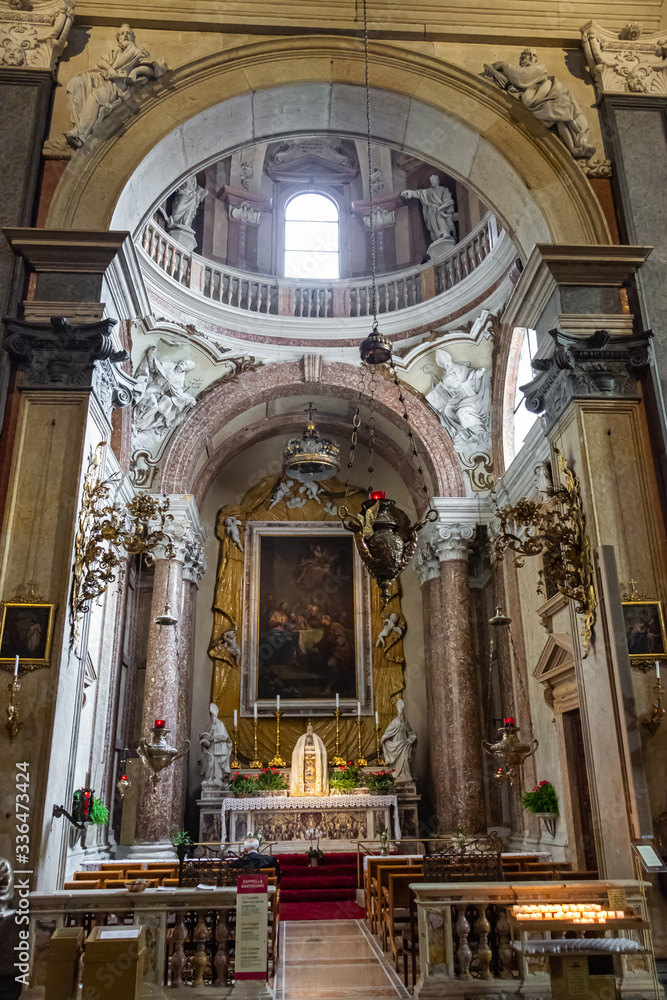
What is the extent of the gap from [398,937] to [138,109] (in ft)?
25.9

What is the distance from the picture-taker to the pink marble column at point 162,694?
39.8 ft

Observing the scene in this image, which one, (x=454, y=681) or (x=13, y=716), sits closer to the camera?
(x=13, y=716)

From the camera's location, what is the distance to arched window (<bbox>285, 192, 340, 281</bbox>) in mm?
16125

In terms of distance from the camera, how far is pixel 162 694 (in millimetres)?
12703

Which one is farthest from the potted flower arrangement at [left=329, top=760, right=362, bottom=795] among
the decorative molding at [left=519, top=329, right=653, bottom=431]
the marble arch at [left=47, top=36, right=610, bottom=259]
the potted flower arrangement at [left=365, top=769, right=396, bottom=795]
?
the marble arch at [left=47, top=36, right=610, bottom=259]

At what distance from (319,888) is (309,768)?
2.69m

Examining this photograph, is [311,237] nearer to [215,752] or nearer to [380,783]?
[215,752]

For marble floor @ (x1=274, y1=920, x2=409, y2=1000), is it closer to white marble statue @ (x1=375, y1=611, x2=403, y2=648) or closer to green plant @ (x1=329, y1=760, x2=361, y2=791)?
green plant @ (x1=329, y1=760, x2=361, y2=791)

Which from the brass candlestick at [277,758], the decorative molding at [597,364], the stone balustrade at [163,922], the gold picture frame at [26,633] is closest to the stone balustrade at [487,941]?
the stone balustrade at [163,922]

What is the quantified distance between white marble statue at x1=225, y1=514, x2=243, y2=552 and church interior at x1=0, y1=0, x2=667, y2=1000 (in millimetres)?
82

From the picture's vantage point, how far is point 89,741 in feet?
34.6

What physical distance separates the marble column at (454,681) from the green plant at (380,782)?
0.76m

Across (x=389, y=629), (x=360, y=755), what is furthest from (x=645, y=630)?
(x=389, y=629)

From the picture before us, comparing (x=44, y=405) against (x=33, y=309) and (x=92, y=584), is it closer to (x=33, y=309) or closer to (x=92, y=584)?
(x=33, y=309)
